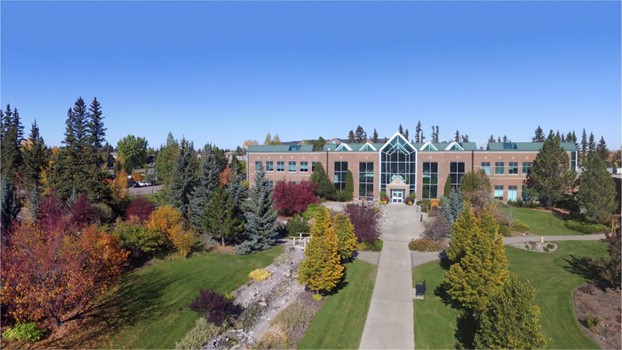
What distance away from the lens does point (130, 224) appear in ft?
82.6

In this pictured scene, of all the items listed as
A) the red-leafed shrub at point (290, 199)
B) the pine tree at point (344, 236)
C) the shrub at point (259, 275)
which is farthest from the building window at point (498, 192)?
the shrub at point (259, 275)

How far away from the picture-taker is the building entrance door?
51.7 metres

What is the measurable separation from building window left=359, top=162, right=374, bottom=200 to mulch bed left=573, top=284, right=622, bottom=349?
33.5 m

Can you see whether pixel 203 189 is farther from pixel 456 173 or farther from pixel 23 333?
pixel 456 173

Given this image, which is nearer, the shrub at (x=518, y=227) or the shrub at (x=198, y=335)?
the shrub at (x=198, y=335)

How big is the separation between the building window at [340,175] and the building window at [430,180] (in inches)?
436

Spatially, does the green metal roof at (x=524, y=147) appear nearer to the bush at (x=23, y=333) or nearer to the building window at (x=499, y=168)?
the building window at (x=499, y=168)

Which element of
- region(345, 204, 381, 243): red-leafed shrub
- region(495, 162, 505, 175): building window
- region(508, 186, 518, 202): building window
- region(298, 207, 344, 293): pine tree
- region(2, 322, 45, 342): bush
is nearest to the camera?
region(2, 322, 45, 342): bush

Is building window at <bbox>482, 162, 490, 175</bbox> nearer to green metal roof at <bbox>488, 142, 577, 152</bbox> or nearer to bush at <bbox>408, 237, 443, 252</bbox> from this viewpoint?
green metal roof at <bbox>488, 142, 577, 152</bbox>

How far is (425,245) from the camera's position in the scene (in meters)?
29.5

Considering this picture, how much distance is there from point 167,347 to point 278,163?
44689mm

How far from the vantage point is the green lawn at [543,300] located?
52.6ft

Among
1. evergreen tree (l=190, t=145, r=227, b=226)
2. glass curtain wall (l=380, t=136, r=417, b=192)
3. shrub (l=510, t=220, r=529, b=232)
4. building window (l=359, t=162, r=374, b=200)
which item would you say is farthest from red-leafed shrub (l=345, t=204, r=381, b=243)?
building window (l=359, t=162, r=374, b=200)

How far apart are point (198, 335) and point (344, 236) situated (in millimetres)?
12579
